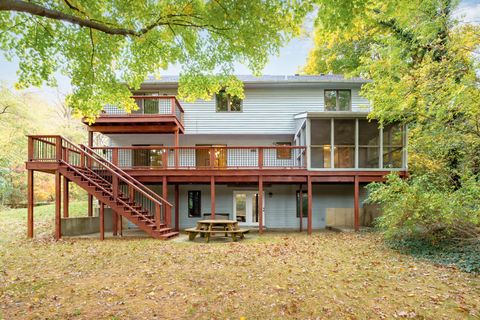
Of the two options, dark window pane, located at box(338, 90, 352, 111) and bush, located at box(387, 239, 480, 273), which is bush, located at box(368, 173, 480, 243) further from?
dark window pane, located at box(338, 90, 352, 111)

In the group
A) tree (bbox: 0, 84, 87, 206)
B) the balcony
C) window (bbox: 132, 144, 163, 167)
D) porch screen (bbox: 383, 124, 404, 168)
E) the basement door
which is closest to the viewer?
porch screen (bbox: 383, 124, 404, 168)

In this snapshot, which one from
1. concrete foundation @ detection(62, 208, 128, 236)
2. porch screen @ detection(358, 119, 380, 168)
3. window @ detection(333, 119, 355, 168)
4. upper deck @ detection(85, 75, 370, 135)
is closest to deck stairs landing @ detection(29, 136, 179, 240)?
concrete foundation @ detection(62, 208, 128, 236)

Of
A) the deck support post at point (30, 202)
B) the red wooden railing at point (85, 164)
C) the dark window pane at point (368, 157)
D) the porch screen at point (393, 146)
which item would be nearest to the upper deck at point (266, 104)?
the porch screen at point (393, 146)

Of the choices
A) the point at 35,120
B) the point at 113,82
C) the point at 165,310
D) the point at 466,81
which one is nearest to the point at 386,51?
the point at 466,81

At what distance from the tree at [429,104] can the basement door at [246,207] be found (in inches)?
278

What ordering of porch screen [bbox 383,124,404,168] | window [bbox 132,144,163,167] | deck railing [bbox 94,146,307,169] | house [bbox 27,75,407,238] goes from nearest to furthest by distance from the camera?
house [bbox 27,75,407,238] < porch screen [bbox 383,124,404,168] < deck railing [bbox 94,146,307,169] < window [bbox 132,144,163,167]

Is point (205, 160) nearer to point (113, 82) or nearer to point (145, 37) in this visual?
point (113, 82)

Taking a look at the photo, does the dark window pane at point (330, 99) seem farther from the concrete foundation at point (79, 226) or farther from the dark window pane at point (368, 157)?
the concrete foundation at point (79, 226)

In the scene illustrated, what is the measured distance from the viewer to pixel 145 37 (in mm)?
8781

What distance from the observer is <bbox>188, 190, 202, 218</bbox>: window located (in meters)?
16.1

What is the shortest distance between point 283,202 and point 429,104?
8.68 meters

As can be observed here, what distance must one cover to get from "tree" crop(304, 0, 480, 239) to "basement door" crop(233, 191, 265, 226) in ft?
23.2

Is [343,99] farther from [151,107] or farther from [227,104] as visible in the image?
[151,107]

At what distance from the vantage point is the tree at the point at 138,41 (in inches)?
311
